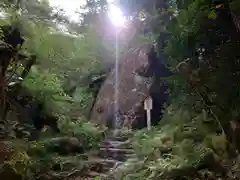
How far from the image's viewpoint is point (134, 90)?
36.3 feet

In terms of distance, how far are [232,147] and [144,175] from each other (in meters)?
1.58

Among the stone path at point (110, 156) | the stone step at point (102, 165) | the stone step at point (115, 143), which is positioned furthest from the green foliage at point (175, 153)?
the stone step at point (115, 143)

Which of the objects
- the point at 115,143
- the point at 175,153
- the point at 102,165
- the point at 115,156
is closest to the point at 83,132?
the point at 115,143

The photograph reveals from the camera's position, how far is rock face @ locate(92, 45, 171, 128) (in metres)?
10.3

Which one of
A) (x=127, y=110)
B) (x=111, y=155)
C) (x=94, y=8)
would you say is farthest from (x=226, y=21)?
(x=94, y=8)

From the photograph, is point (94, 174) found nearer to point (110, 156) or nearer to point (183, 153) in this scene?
point (110, 156)

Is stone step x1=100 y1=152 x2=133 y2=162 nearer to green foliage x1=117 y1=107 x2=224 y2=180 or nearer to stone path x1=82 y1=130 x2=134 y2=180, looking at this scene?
stone path x1=82 y1=130 x2=134 y2=180

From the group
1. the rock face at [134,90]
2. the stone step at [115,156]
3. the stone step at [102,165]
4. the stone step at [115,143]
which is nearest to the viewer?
the stone step at [102,165]

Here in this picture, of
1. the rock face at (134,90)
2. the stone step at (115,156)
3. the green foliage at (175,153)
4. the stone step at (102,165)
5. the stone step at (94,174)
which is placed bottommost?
the stone step at (94,174)

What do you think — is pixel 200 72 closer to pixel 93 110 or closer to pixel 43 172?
pixel 43 172

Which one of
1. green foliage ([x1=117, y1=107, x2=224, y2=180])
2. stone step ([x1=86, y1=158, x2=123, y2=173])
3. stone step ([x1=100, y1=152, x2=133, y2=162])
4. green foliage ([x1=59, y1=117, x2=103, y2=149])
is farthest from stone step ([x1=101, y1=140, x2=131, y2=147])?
stone step ([x1=86, y1=158, x2=123, y2=173])

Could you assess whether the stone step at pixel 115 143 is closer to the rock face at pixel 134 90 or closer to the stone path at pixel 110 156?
the stone path at pixel 110 156

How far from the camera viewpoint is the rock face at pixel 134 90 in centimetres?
1031

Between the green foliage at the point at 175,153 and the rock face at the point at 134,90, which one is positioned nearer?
the green foliage at the point at 175,153
